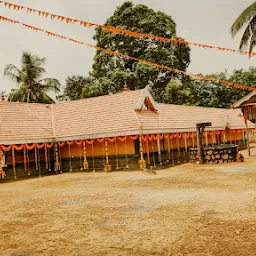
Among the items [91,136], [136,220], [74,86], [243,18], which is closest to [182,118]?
[91,136]

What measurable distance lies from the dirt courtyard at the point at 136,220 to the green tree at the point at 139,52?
934 inches

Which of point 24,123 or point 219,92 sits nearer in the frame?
point 24,123

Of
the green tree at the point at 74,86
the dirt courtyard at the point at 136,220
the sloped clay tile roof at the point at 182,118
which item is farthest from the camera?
the green tree at the point at 74,86

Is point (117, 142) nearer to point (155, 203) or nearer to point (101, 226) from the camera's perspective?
point (155, 203)

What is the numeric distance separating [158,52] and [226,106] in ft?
41.2

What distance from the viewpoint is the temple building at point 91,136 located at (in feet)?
58.6

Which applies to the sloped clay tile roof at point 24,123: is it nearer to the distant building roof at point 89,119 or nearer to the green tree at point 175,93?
the distant building roof at point 89,119

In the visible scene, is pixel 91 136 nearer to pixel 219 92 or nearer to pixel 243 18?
pixel 243 18

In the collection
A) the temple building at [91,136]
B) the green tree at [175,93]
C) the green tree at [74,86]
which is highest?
the green tree at [74,86]

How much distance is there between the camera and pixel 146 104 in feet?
67.6

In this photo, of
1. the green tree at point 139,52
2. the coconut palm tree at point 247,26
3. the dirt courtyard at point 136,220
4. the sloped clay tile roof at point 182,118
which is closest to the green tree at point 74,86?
the green tree at point 139,52

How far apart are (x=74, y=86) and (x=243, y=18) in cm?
2864

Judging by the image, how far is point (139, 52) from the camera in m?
36.4

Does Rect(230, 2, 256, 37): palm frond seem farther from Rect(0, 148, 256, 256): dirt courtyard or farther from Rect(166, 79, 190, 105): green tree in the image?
Rect(166, 79, 190, 105): green tree
